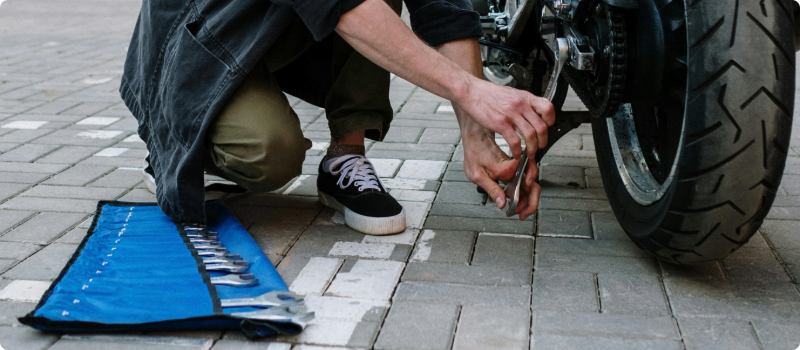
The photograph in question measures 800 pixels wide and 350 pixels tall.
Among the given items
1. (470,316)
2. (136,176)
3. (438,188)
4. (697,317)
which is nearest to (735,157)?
(697,317)

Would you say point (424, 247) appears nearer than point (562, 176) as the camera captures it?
Yes

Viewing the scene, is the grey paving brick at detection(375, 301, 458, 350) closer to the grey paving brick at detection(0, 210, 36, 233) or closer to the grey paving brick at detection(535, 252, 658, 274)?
the grey paving brick at detection(535, 252, 658, 274)

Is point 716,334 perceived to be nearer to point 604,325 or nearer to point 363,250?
point 604,325

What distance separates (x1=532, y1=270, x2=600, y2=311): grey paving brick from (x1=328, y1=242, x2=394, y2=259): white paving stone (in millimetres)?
358

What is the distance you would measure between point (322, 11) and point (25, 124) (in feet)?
6.81

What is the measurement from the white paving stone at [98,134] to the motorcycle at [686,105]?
1.76m

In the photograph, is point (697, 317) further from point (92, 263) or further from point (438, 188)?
point (92, 263)

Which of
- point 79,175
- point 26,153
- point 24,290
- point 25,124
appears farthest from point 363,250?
point 25,124

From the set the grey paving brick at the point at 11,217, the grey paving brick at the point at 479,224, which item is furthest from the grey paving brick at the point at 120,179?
the grey paving brick at the point at 479,224

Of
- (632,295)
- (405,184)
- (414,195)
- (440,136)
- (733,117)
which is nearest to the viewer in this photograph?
(733,117)

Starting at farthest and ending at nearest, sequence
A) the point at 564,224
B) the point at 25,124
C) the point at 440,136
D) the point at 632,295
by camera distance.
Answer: the point at 25,124
the point at 440,136
the point at 564,224
the point at 632,295

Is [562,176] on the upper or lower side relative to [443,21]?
lower

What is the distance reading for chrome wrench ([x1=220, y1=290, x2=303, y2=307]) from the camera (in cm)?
146

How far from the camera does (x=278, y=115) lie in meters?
1.92
